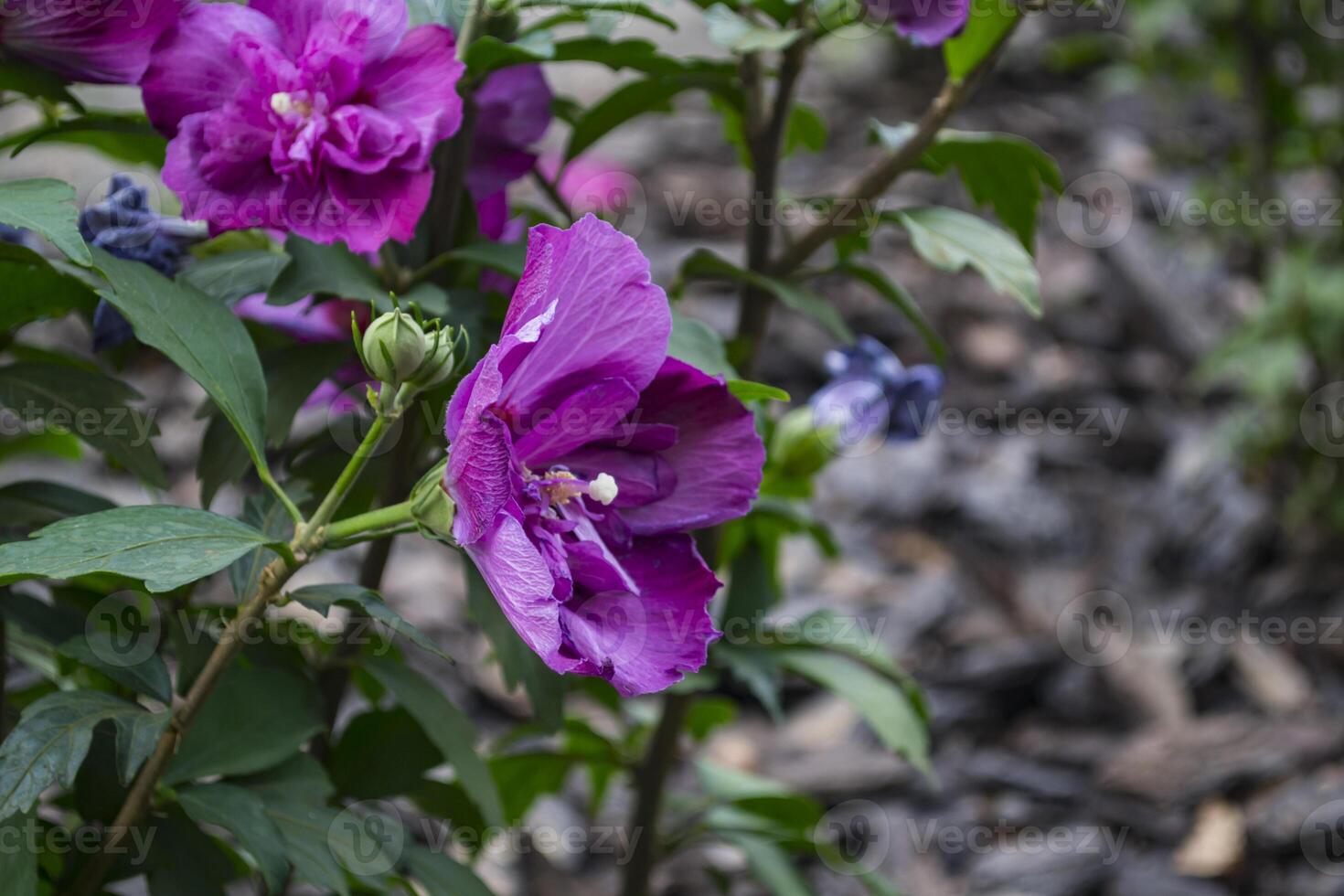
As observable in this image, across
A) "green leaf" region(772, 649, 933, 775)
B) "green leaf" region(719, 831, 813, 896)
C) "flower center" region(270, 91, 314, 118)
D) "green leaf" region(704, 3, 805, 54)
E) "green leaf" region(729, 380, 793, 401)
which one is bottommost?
"green leaf" region(719, 831, 813, 896)

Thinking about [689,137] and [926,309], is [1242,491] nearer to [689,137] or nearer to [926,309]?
[926,309]

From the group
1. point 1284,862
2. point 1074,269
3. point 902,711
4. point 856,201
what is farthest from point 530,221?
point 1074,269

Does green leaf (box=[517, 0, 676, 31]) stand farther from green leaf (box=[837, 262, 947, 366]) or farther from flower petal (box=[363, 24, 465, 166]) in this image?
green leaf (box=[837, 262, 947, 366])

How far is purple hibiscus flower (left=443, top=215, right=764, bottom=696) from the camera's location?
1.60 feet

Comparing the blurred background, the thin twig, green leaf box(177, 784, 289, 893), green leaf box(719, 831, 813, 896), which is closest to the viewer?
green leaf box(177, 784, 289, 893)

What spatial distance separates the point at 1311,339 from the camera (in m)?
2.04

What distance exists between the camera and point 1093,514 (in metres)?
2.20

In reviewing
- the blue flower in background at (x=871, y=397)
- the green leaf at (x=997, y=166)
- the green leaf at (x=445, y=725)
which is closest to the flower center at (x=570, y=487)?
the green leaf at (x=445, y=725)

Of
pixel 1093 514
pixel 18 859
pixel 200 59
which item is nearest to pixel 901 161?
pixel 200 59

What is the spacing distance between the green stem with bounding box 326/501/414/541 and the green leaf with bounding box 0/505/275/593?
0.03m

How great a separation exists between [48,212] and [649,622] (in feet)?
1.05

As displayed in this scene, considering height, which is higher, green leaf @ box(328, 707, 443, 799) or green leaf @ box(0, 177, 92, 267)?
green leaf @ box(0, 177, 92, 267)

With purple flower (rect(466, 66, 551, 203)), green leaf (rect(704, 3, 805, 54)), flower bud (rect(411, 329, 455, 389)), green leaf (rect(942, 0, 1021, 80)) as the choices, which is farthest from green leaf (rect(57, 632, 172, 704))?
green leaf (rect(942, 0, 1021, 80))

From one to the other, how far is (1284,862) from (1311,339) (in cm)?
92
